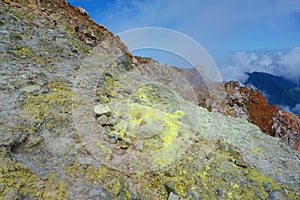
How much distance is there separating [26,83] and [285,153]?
11487mm

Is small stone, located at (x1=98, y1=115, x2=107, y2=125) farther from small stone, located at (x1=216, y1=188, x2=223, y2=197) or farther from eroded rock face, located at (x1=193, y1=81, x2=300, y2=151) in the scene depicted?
eroded rock face, located at (x1=193, y1=81, x2=300, y2=151)

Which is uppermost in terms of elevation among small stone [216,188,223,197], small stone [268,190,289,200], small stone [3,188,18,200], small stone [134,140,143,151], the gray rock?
small stone [134,140,143,151]

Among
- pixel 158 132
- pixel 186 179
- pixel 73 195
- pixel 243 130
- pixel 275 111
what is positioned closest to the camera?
pixel 73 195

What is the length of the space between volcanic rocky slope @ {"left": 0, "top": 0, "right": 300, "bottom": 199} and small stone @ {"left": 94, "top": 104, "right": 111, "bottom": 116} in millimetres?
36

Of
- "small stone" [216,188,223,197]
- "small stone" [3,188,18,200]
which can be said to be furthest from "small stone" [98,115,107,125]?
"small stone" [216,188,223,197]

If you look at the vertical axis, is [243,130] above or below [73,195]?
above

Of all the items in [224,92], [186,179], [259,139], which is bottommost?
[186,179]

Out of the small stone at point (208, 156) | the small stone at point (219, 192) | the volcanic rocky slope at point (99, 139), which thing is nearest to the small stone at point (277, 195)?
the volcanic rocky slope at point (99, 139)

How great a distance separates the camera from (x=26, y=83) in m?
6.60

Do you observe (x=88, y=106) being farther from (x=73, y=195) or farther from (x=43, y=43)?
(x=43, y=43)

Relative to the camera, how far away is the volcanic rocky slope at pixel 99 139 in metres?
4.66

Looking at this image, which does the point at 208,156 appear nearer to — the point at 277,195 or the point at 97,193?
the point at 277,195

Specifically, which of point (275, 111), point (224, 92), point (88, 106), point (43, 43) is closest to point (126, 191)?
point (88, 106)

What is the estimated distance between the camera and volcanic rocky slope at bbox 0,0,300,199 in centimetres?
466
